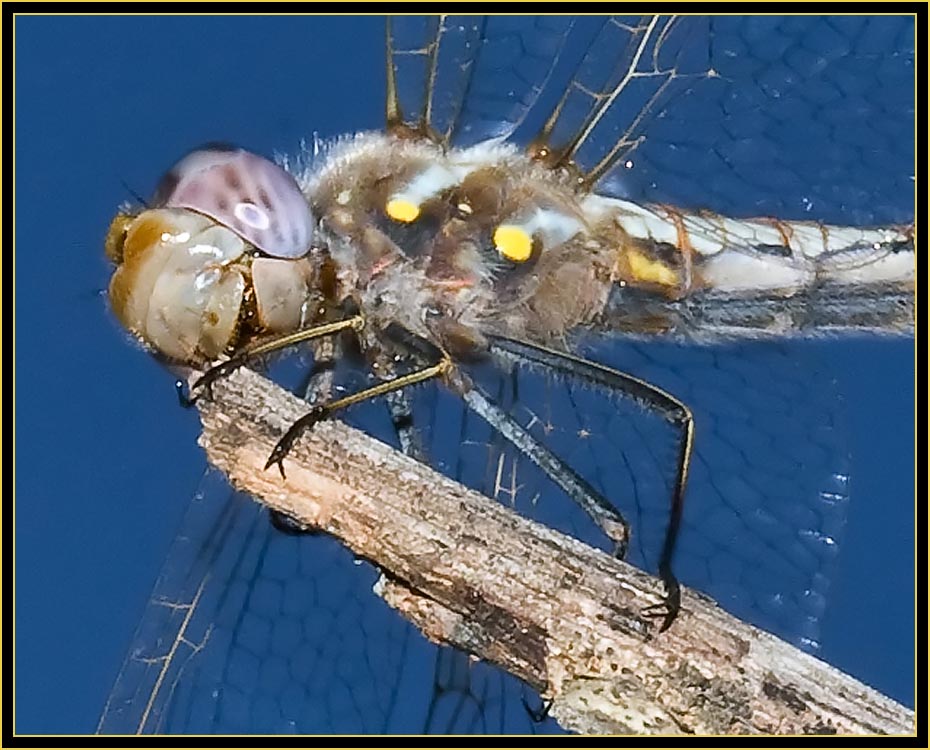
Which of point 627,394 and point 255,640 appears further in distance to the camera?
point 255,640

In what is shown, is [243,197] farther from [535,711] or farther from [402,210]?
[535,711]

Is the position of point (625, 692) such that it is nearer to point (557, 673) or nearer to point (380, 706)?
point (557, 673)


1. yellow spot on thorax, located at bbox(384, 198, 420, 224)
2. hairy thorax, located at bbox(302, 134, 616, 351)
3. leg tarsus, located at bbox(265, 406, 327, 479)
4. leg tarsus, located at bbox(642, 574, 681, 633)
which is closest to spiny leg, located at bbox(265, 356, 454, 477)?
leg tarsus, located at bbox(265, 406, 327, 479)

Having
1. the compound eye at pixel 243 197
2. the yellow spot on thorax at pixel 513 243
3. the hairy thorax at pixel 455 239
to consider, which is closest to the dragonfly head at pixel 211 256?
the compound eye at pixel 243 197

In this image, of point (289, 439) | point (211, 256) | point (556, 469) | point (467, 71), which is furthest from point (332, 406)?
point (467, 71)

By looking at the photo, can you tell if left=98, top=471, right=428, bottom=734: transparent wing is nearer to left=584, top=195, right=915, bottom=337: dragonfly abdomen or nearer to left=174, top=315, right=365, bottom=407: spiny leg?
left=174, top=315, right=365, bottom=407: spiny leg

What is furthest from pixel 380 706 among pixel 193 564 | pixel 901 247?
pixel 901 247

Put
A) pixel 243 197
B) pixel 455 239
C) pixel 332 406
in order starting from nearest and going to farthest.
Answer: pixel 332 406
pixel 243 197
pixel 455 239

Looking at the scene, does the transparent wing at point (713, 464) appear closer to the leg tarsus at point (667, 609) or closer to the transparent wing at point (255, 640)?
the transparent wing at point (255, 640)
